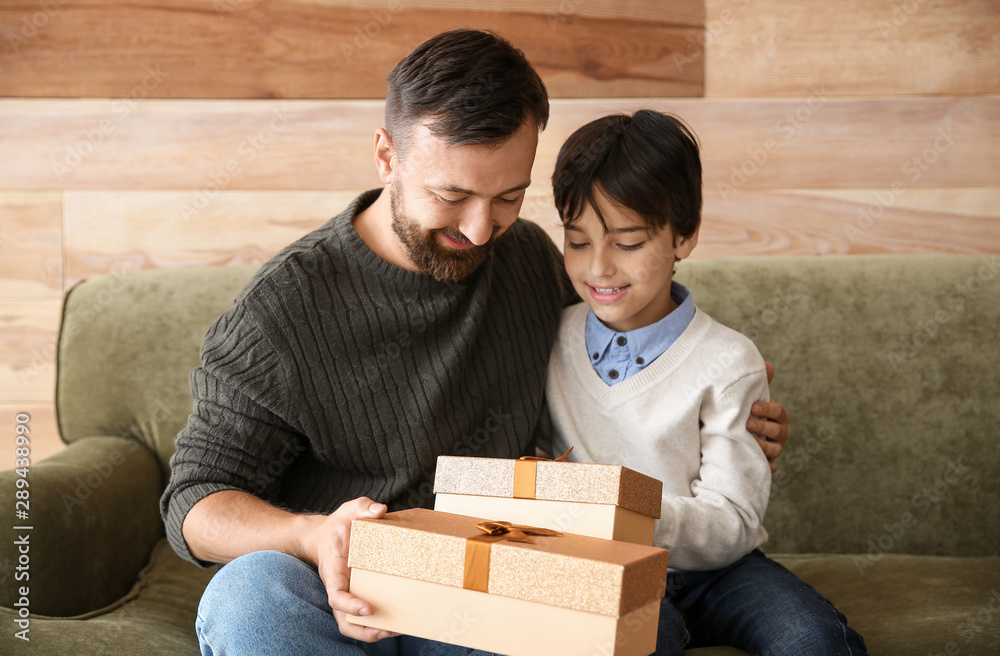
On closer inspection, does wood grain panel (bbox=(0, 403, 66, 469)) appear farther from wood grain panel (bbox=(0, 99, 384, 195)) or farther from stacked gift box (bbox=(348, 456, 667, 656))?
stacked gift box (bbox=(348, 456, 667, 656))

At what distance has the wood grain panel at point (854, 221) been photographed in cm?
197

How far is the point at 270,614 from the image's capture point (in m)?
0.91

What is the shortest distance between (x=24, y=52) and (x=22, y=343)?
2.36 ft

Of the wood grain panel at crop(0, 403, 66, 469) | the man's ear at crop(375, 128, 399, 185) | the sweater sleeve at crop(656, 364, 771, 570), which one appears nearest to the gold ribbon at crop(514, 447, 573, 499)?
the sweater sleeve at crop(656, 364, 771, 570)

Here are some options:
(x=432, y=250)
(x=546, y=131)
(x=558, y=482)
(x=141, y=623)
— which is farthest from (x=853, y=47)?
(x=141, y=623)

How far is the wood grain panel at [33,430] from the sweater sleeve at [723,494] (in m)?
1.65

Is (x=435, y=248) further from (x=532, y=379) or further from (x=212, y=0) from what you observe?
(x=212, y=0)

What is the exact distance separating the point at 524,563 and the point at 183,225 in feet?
5.08

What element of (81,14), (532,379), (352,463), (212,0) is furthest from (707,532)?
(81,14)

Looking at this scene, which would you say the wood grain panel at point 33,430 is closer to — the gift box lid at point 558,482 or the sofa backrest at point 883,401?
the gift box lid at point 558,482

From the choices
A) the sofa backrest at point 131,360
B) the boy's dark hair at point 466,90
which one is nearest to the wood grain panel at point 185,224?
the sofa backrest at point 131,360

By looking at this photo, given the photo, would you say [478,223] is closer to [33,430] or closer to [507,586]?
[507,586]

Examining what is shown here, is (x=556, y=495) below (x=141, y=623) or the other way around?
the other way around

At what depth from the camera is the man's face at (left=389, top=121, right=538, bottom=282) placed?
45.1 inches
